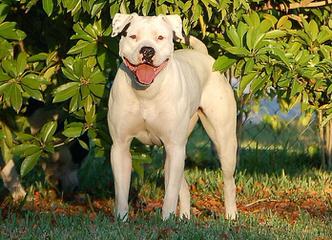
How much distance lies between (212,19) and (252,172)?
2.98 metres

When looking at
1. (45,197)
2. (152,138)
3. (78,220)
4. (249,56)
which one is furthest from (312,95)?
(45,197)

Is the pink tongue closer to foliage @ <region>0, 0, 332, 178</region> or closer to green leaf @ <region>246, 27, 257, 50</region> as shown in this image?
foliage @ <region>0, 0, 332, 178</region>

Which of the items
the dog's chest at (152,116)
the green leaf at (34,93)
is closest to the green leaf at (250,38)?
the dog's chest at (152,116)

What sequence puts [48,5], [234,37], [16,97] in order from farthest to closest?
[16,97]
[234,37]
[48,5]

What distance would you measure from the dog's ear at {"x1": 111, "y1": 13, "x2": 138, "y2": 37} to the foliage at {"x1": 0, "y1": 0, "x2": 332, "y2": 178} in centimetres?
31

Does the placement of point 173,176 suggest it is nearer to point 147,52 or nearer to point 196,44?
point 147,52

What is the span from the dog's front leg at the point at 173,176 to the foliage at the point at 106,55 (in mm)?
712

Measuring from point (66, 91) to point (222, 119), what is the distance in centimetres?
113

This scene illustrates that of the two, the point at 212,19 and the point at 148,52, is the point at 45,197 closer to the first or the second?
the point at 212,19

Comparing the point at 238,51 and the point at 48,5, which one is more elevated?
the point at 48,5

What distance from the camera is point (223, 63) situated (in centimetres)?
695

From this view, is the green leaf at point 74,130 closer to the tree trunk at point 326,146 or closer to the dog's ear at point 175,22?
the dog's ear at point 175,22

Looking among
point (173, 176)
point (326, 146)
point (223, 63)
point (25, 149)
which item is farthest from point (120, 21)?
point (326, 146)

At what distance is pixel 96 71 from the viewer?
704cm
